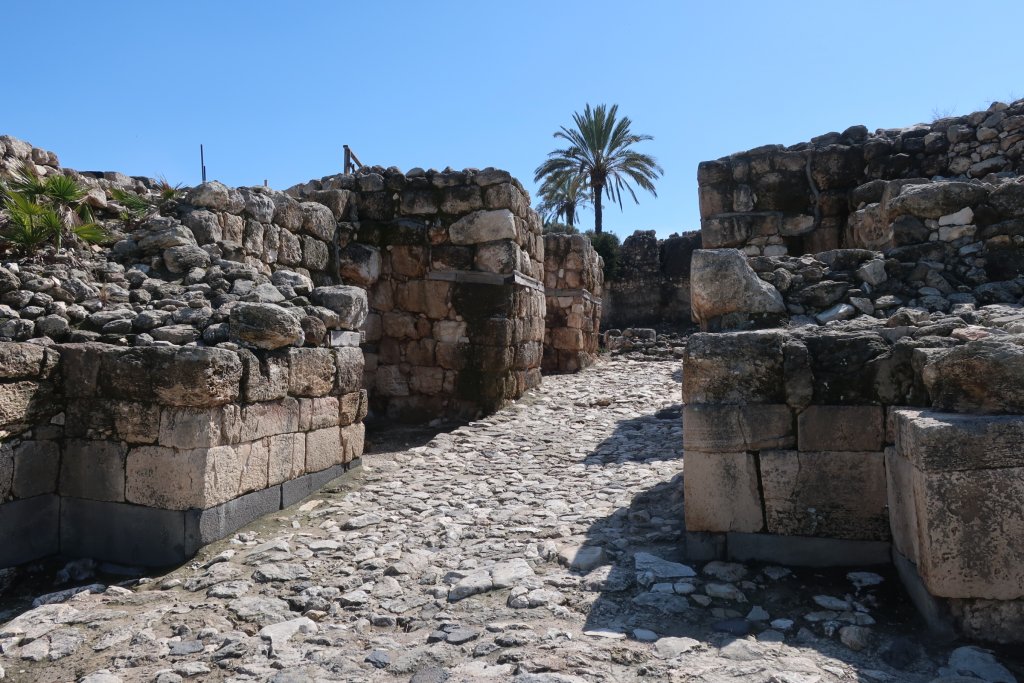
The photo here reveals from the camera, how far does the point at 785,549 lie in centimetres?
359

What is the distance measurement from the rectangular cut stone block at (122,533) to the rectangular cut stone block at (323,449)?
49.9 inches

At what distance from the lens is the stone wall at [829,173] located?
7.57 meters

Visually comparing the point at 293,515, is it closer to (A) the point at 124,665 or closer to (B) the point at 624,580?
(A) the point at 124,665

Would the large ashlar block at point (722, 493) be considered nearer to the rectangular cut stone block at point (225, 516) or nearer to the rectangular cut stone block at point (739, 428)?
the rectangular cut stone block at point (739, 428)

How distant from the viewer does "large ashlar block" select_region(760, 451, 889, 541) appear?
11.4 ft

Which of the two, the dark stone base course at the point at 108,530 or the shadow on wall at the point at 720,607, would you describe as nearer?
the shadow on wall at the point at 720,607

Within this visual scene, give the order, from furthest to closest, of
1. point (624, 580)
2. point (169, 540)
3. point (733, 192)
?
point (733, 192), point (169, 540), point (624, 580)

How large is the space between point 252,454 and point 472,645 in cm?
234

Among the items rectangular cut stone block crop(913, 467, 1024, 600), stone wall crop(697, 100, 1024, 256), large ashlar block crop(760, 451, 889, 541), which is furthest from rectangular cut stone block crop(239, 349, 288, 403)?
stone wall crop(697, 100, 1024, 256)

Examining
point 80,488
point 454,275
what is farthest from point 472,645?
point 454,275

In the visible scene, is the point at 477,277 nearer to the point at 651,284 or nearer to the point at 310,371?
the point at 310,371

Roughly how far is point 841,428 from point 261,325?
3.76m

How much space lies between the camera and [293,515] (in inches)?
191

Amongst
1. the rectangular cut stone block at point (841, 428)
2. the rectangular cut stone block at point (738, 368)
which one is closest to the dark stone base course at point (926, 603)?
the rectangular cut stone block at point (841, 428)
